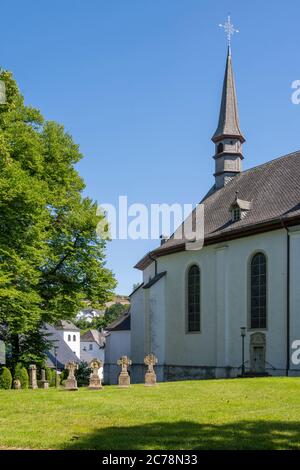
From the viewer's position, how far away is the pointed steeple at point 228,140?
121 ft

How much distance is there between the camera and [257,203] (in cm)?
2884

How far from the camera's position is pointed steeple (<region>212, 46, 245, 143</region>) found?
124ft

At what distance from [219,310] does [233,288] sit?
1380 mm

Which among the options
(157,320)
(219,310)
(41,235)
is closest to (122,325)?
(157,320)

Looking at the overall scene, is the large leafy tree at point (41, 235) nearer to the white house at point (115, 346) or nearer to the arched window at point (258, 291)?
the arched window at point (258, 291)

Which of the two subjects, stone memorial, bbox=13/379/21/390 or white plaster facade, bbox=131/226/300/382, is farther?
stone memorial, bbox=13/379/21/390

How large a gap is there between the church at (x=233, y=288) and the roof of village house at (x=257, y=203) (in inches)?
2.6

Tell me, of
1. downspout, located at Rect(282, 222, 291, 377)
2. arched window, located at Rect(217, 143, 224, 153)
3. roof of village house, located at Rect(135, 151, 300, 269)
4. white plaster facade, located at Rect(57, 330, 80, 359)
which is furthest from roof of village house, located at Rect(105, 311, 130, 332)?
white plaster facade, located at Rect(57, 330, 80, 359)

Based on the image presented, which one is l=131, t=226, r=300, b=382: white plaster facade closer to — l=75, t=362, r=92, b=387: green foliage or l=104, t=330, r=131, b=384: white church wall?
l=75, t=362, r=92, b=387: green foliage

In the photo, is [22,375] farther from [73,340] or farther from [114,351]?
[73,340]

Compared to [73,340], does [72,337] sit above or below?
above

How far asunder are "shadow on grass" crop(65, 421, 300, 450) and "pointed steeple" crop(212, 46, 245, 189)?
2736cm
